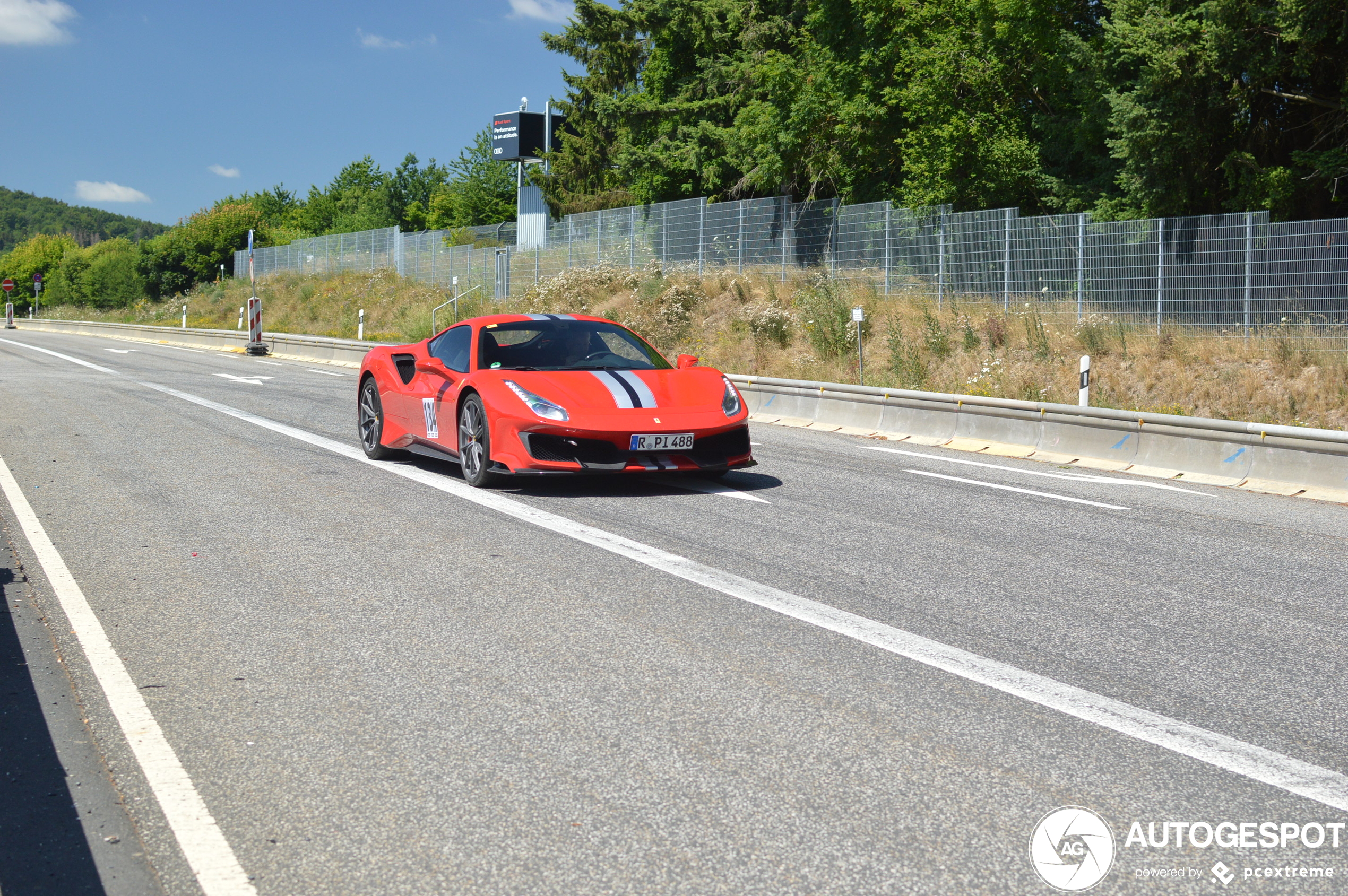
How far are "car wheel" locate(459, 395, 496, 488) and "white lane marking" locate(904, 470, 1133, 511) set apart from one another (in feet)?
12.7

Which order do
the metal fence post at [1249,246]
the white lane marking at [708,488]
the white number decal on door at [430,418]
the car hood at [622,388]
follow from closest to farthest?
the car hood at [622,388] → the white lane marking at [708,488] → the white number decal on door at [430,418] → the metal fence post at [1249,246]

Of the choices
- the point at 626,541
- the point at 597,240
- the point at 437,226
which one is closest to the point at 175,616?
the point at 626,541

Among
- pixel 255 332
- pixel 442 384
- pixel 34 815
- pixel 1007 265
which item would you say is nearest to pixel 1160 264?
pixel 1007 265

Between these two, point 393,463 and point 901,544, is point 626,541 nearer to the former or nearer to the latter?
point 901,544

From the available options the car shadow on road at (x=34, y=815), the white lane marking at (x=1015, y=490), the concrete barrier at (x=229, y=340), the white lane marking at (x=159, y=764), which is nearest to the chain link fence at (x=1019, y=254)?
the concrete barrier at (x=229, y=340)

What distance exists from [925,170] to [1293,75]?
748 centimetres

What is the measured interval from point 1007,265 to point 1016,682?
18.3 meters

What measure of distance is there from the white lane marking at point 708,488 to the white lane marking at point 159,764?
14.3 feet

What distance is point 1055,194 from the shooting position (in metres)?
24.3

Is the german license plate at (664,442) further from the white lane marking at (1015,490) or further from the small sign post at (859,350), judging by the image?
the small sign post at (859,350)

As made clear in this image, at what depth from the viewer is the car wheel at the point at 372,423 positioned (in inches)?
420

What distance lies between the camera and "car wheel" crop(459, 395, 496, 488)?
8711 mm

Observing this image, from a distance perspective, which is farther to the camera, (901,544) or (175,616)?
(901,544)

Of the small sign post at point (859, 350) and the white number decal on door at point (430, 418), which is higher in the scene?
the small sign post at point (859, 350)
